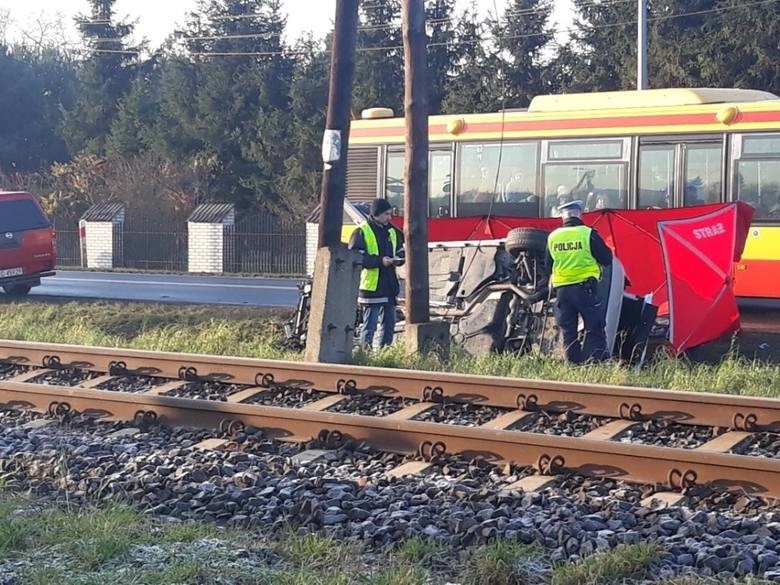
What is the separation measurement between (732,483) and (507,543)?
1.66 metres

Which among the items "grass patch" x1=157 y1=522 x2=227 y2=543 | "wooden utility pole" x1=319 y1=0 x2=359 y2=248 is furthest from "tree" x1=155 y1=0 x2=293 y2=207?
"grass patch" x1=157 y1=522 x2=227 y2=543

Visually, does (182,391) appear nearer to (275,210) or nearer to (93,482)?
(93,482)

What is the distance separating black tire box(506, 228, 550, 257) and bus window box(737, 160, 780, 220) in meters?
5.22

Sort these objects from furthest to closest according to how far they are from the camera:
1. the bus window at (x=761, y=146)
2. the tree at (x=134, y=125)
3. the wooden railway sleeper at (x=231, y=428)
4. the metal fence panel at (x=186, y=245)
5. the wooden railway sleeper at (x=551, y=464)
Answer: the tree at (x=134, y=125)
the metal fence panel at (x=186, y=245)
the bus window at (x=761, y=146)
the wooden railway sleeper at (x=231, y=428)
the wooden railway sleeper at (x=551, y=464)

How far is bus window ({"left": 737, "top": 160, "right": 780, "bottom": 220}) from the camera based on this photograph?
1678 cm

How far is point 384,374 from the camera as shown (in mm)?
9797

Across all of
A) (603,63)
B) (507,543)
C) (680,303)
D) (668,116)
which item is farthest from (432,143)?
(603,63)

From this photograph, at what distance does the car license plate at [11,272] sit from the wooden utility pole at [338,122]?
1057 cm

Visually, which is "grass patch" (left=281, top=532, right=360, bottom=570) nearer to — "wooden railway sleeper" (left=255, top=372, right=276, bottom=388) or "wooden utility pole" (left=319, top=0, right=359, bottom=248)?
"wooden railway sleeper" (left=255, top=372, right=276, bottom=388)

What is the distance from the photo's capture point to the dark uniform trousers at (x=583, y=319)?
38.0 ft

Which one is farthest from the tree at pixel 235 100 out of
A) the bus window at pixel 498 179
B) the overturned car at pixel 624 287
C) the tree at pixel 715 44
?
the overturned car at pixel 624 287

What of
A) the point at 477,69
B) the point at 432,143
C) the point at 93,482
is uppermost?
the point at 477,69

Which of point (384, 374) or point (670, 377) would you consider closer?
point (384, 374)

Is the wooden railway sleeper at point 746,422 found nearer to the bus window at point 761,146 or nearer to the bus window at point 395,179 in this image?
the bus window at point 761,146
